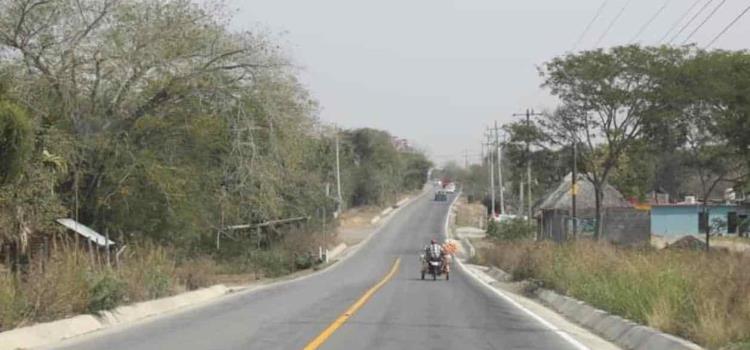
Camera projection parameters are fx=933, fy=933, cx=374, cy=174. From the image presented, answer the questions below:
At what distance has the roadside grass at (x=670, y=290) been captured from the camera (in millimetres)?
12531

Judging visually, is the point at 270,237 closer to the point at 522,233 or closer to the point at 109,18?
the point at 522,233

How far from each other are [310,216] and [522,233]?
16583 mm

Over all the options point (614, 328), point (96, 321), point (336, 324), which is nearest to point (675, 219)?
point (614, 328)

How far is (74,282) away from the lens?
1781 cm

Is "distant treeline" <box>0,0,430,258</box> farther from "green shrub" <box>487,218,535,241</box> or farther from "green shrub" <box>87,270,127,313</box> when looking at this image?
"green shrub" <box>487,218,535,241</box>

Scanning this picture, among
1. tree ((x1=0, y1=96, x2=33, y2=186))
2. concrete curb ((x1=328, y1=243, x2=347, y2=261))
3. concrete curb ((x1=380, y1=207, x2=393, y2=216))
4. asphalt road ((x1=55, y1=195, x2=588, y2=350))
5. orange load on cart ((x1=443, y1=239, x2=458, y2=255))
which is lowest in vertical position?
concrete curb ((x1=328, y1=243, x2=347, y2=261))

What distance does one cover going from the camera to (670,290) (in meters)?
15.5

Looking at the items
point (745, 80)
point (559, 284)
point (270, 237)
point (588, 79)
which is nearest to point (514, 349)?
point (559, 284)

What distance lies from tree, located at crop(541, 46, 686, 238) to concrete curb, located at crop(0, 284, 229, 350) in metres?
39.6

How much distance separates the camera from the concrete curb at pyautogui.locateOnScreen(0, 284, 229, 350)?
46.6 ft

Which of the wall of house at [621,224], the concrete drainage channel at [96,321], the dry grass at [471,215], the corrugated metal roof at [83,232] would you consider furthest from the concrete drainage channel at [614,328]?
the dry grass at [471,215]

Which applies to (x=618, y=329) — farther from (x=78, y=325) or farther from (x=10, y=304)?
(x=10, y=304)

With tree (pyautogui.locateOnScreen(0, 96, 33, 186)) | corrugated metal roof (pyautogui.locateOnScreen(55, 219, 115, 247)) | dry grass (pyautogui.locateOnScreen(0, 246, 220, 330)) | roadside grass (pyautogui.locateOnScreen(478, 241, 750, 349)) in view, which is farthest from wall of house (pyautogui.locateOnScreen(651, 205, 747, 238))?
tree (pyautogui.locateOnScreen(0, 96, 33, 186))

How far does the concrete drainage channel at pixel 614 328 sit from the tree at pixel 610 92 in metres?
35.0
